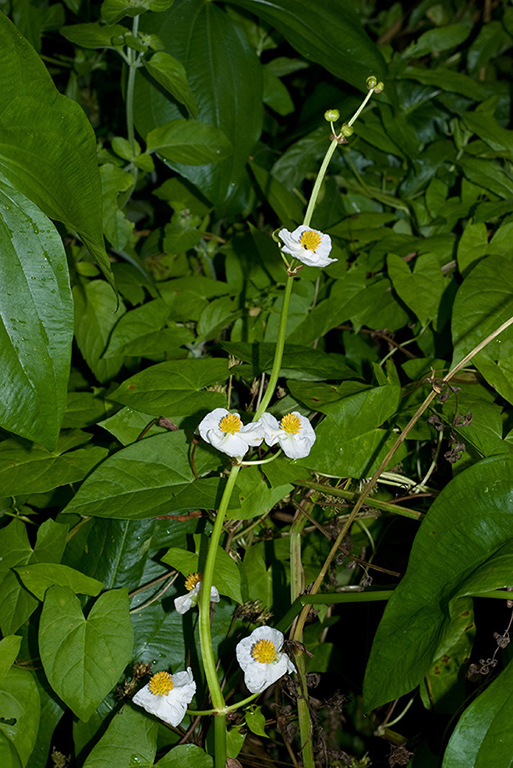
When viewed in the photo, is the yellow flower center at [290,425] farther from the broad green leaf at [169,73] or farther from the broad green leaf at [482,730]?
the broad green leaf at [169,73]

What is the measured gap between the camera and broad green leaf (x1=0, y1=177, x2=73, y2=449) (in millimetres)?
557

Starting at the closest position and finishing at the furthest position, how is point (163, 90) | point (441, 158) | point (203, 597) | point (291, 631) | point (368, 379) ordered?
1. point (203, 597)
2. point (291, 631)
3. point (368, 379)
4. point (163, 90)
5. point (441, 158)

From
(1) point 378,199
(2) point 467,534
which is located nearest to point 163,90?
(1) point 378,199

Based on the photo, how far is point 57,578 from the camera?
2.07 feet

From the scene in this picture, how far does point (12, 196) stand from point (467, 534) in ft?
1.77

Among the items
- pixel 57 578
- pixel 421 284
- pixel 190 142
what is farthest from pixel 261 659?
pixel 190 142

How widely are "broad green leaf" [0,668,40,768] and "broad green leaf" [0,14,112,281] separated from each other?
1.39 feet

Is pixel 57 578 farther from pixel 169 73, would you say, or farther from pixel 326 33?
pixel 326 33

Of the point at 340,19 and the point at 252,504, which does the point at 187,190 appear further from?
the point at 252,504

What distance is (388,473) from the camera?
0.70 metres

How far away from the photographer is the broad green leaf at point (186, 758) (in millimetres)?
568

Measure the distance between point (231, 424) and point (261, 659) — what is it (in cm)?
22

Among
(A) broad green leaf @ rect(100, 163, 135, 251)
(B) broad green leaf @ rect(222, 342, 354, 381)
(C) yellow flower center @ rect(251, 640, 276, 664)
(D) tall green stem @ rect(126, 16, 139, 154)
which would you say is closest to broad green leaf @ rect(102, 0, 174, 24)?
(D) tall green stem @ rect(126, 16, 139, 154)

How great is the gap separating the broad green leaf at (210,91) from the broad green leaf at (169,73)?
0.31 ft
